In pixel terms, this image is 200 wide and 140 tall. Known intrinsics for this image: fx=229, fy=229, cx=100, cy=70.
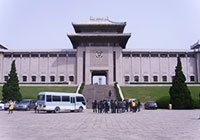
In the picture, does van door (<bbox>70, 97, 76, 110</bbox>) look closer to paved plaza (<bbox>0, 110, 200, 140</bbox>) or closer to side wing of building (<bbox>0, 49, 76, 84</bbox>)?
paved plaza (<bbox>0, 110, 200, 140</bbox>)

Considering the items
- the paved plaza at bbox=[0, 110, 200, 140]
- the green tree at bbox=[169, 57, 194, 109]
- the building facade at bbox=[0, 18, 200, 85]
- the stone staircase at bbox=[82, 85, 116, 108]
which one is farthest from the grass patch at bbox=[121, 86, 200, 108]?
the paved plaza at bbox=[0, 110, 200, 140]

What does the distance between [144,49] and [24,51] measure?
3213 centimetres

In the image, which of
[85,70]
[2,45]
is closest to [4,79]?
[2,45]

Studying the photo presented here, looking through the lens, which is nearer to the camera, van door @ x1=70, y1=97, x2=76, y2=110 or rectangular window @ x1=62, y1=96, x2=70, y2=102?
rectangular window @ x1=62, y1=96, x2=70, y2=102

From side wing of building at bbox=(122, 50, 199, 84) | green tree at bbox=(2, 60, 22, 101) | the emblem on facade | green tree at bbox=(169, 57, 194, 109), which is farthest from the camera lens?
side wing of building at bbox=(122, 50, 199, 84)

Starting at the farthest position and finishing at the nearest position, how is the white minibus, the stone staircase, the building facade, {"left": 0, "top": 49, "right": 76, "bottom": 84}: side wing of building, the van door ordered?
{"left": 0, "top": 49, "right": 76, "bottom": 84}: side wing of building
the building facade
the stone staircase
the van door
the white minibus

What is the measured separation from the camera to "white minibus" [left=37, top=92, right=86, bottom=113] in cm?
2484

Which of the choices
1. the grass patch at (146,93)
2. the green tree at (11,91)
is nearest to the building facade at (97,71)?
the grass patch at (146,93)

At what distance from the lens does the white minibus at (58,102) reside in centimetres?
2484

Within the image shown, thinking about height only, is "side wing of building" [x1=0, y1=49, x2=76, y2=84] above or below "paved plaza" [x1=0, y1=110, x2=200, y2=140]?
above

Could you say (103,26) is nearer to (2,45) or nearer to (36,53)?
(36,53)


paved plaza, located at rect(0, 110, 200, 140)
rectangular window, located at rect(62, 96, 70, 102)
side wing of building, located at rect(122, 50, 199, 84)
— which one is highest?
side wing of building, located at rect(122, 50, 199, 84)

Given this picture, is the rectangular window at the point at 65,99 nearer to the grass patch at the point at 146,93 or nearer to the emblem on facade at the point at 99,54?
the grass patch at the point at 146,93

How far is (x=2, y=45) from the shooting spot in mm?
72625
